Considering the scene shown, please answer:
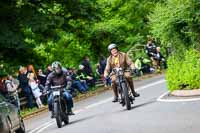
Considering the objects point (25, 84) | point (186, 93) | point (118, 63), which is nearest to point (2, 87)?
point (25, 84)

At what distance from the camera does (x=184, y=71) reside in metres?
20.9

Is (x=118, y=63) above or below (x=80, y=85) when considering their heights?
above

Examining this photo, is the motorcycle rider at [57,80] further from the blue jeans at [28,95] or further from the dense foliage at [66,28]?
the dense foliage at [66,28]

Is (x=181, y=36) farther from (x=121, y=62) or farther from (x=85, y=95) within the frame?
(x=85, y=95)

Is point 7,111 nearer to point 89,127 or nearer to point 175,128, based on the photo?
point 89,127

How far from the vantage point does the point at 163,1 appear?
24.5 meters

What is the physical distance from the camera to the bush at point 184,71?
2031cm

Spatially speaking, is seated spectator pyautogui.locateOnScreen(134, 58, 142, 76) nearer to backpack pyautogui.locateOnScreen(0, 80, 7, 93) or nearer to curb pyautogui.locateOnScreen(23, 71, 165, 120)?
curb pyautogui.locateOnScreen(23, 71, 165, 120)

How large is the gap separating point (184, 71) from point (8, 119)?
22.6 ft

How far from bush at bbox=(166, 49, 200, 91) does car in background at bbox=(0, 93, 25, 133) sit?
5.20 m

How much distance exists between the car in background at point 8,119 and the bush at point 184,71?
5200mm

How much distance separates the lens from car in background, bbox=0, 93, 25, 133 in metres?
14.7

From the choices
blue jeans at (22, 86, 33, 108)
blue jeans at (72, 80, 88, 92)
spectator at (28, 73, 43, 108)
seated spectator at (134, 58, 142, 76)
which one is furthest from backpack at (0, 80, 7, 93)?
seated spectator at (134, 58, 142, 76)

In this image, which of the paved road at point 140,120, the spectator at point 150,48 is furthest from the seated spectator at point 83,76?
the paved road at point 140,120
